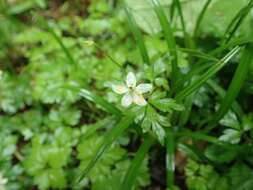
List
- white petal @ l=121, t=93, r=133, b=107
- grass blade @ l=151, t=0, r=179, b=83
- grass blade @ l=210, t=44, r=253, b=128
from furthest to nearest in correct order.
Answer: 1. grass blade @ l=151, t=0, r=179, b=83
2. grass blade @ l=210, t=44, r=253, b=128
3. white petal @ l=121, t=93, r=133, b=107

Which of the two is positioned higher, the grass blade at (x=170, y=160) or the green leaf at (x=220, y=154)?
the grass blade at (x=170, y=160)

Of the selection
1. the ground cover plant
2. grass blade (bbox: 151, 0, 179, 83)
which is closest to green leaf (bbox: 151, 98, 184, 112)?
the ground cover plant

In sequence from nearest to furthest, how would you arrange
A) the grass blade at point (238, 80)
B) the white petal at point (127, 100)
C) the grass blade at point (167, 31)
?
1. the white petal at point (127, 100)
2. the grass blade at point (238, 80)
3. the grass blade at point (167, 31)

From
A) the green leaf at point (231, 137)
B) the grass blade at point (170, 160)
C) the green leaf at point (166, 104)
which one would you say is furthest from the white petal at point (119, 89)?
the green leaf at point (231, 137)

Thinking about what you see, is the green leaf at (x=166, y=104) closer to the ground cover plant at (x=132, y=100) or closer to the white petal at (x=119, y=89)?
the ground cover plant at (x=132, y=100)

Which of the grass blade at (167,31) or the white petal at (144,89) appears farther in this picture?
the grass blade at (167,31)

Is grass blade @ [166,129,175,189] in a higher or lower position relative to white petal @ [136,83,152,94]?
lower

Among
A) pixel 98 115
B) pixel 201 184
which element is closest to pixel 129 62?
pixel 98 115

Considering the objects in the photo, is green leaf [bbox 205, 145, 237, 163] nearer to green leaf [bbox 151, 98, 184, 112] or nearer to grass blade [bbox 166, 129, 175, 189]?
grass blade [bbox 166, 129, 175, 189]

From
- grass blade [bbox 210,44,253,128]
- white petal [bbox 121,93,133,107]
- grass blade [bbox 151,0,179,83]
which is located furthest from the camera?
grass blade [bbox 151,0,179,83]
